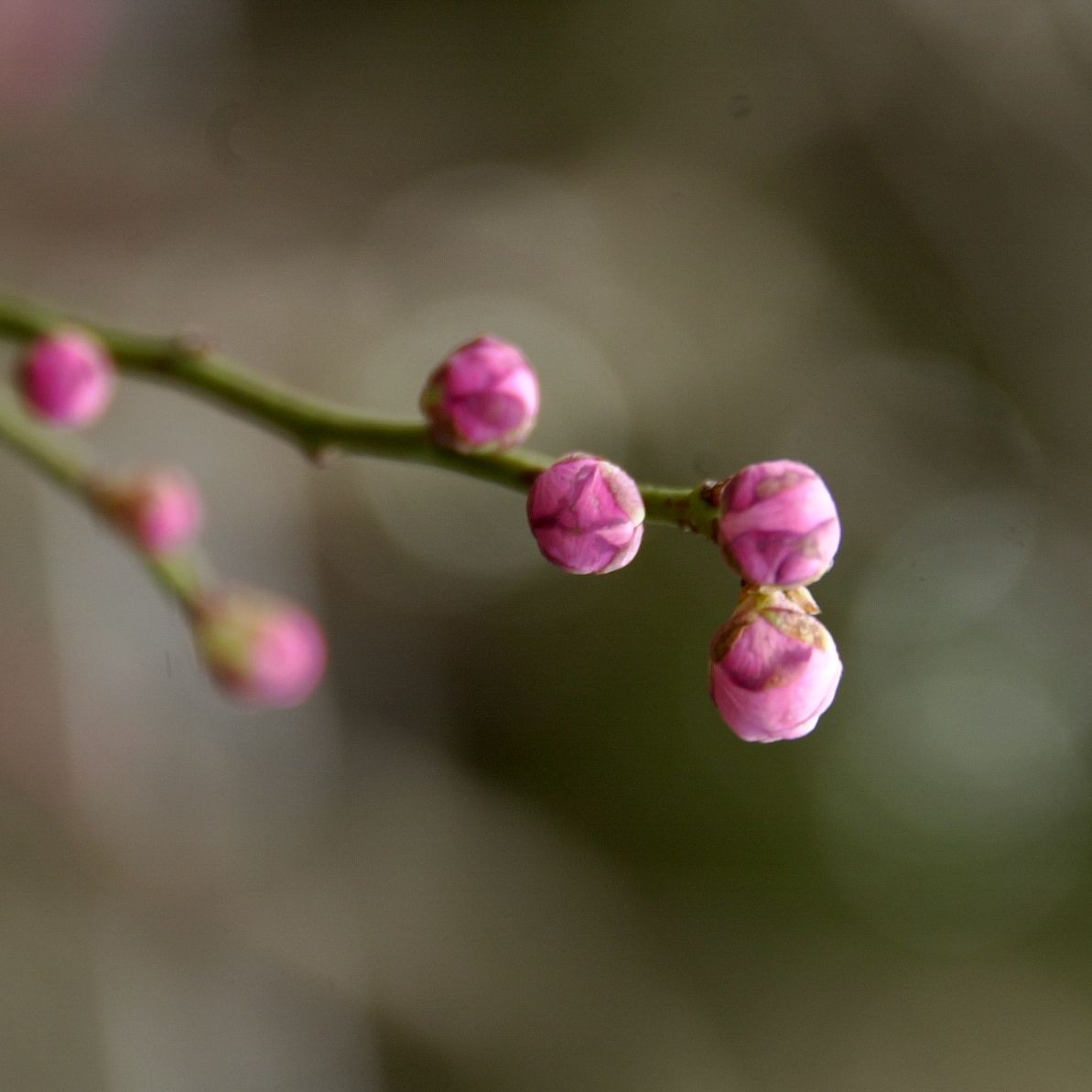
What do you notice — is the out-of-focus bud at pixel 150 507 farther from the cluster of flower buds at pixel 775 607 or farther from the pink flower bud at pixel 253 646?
the cluster of flower buds at pixel 775 607

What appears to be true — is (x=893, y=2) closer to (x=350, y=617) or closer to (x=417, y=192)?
(x=417, y=192)

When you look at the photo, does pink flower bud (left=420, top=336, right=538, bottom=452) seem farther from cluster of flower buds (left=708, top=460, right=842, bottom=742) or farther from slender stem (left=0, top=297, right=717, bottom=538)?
cluster of flower buds (left=708, top=460, right=842, bottom=742)

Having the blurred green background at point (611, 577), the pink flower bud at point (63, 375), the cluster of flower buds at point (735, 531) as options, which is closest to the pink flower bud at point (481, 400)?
the cluster of flower buds at point (735, 531)

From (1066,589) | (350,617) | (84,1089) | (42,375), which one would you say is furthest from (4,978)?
(1066,589)

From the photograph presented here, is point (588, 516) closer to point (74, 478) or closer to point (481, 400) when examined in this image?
point (481, 400)

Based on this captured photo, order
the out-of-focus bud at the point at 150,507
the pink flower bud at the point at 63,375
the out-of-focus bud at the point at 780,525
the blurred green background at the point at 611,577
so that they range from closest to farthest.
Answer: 1. the out-of-focus bud at the point at 780,525
2. the pink flower bud at the point at 63,375
3. the out-of-focus bud at the point at 150,507
4. the blurred green background at the point at 611,577

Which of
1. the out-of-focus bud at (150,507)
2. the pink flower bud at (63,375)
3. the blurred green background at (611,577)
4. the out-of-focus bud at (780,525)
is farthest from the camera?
the blurred green background at (611,577)

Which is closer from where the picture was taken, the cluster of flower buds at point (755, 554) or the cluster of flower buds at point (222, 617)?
the cluster of flower buds at point (755, 554)
